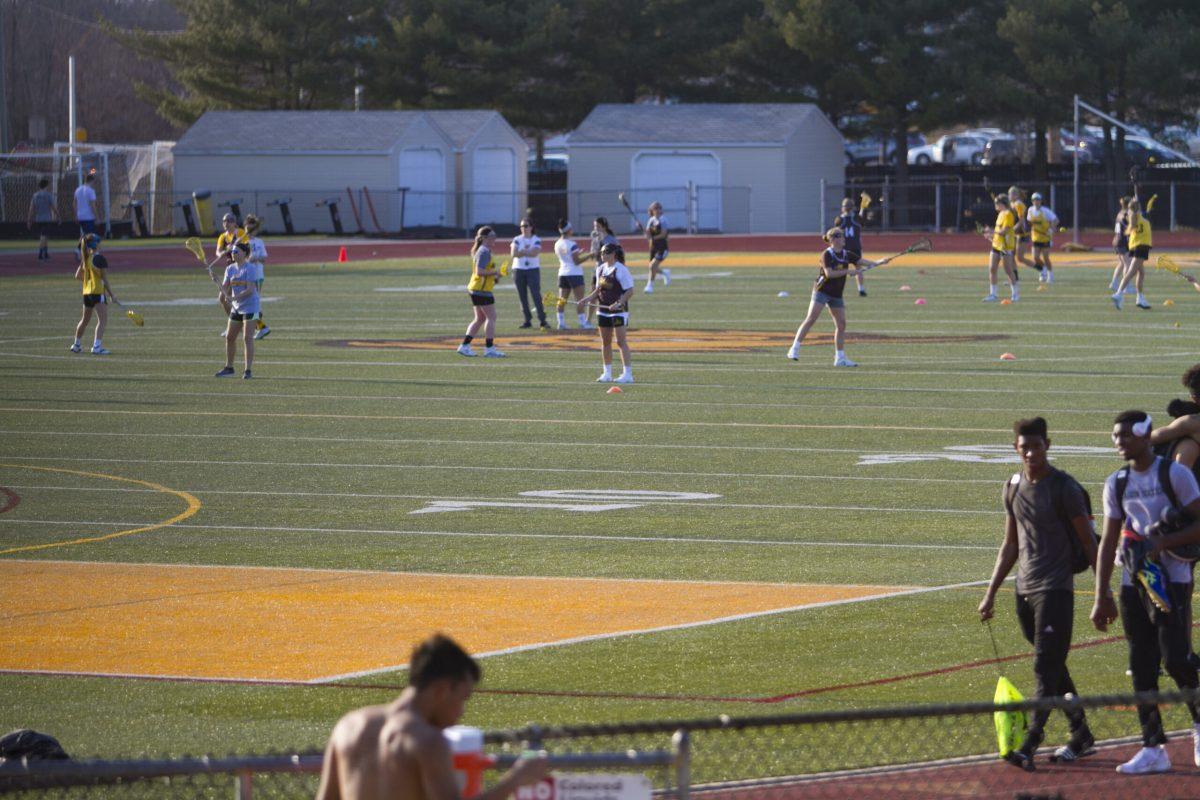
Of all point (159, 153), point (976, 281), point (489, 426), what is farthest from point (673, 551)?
point (159, 153)

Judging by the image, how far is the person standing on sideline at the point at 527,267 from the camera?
32.2 meters

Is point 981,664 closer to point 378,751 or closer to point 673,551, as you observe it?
point 673,551

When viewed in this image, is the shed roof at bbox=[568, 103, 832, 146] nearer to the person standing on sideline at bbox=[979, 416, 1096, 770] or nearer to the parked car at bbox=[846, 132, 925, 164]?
the parked car at bbox=[846, 132, 925, 164]

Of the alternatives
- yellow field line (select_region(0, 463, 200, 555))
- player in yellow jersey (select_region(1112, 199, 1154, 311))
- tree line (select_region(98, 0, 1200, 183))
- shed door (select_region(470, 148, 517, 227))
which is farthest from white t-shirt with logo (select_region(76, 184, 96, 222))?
yellow field line (select_region(0, 463, 200, 555))

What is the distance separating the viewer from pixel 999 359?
27266mm

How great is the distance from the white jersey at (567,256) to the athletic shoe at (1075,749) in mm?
22169

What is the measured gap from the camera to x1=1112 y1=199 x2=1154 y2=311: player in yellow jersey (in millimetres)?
34125

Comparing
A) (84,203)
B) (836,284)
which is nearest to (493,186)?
(84,203)

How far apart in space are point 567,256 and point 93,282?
759cm

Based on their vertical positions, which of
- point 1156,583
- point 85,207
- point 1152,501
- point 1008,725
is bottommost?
point 1008,725

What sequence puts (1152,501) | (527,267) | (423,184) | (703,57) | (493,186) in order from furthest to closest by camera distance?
(703,57), (493,186), (423,184), (527,267), (1152,501)

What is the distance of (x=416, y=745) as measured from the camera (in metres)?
5.43

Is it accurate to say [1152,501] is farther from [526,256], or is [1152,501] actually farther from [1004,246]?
[1004,246]

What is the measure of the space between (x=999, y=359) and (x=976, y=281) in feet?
56.7
